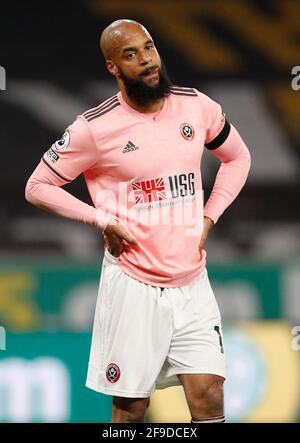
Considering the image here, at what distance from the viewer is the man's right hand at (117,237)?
3.29m

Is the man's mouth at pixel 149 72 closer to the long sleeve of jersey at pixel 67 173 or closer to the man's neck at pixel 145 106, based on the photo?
the man's neck at pixel 145 106

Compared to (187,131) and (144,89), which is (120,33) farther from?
(187,131)

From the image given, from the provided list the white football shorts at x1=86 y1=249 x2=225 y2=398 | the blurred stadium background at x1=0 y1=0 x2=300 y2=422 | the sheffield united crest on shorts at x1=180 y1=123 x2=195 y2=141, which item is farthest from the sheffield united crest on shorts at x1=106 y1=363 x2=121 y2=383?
the blurred stadium background at x1=0 y1=0 x2=300 y2=422

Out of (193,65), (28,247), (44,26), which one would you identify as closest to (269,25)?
(193,65)

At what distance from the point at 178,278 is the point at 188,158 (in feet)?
1.19

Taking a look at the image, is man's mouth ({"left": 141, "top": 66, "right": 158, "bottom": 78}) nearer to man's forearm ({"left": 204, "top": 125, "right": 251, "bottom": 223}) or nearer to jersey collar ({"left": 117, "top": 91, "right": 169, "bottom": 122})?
jersey collar ({"left": 117, "top": 91, "right": 169, "bottom": 122})

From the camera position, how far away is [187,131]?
11.1 feet

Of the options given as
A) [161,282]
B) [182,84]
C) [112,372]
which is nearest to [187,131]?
[161,282]

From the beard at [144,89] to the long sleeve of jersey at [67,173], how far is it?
0.18 metres

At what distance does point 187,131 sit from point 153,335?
628 millimetres

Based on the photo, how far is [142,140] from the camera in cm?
334

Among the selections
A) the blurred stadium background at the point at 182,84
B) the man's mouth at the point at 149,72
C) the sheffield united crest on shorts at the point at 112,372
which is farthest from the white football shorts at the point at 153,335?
the blurred stadium background at the point at 182,84

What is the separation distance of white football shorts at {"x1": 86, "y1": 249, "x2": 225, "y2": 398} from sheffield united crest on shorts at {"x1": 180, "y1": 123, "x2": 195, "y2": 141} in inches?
16.9
